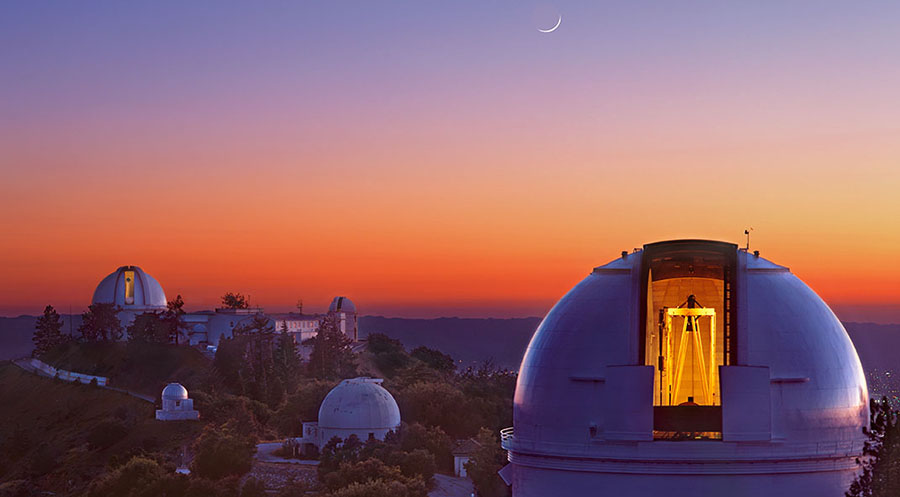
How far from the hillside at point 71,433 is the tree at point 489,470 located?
22.9m

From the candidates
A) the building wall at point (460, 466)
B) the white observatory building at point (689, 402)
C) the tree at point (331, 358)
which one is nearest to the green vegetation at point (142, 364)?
the tree at point (331, 358)

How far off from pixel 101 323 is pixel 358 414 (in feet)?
179

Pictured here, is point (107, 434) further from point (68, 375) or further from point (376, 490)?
point (376, 490)

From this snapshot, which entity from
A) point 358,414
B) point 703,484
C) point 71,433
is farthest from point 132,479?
point 703,484

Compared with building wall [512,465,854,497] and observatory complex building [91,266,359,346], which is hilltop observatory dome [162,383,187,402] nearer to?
observatory complex building [91,266,359,346]

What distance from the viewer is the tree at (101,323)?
344ft

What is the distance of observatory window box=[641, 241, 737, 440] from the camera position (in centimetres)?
2319

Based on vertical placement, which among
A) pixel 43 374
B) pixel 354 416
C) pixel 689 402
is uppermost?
pixel 689 402

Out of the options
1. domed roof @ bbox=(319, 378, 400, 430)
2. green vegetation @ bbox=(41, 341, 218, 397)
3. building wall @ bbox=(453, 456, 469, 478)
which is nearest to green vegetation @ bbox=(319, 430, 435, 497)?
domed roof @ bbox=(319, 378, 400, 430)

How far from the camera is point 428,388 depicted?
68.8 m

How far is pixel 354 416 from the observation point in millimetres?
57844

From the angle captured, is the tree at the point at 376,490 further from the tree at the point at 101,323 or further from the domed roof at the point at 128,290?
the domed roof at the point at 128,290

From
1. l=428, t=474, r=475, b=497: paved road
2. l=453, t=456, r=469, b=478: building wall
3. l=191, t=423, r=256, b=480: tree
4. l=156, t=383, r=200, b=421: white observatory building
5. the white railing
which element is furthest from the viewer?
the white railing

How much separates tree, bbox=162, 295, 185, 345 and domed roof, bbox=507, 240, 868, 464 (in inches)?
Result: 3202
